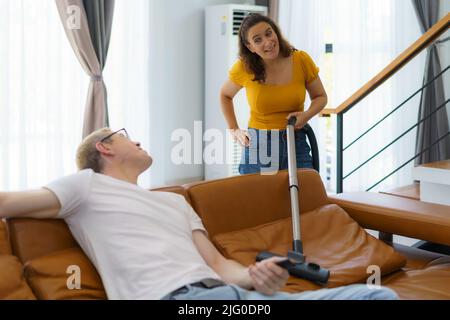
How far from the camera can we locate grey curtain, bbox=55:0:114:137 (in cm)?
441

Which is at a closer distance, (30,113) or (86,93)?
(30,113)

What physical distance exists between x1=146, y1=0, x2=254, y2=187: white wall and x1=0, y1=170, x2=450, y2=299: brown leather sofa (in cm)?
278

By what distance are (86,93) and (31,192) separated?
2.93 metres

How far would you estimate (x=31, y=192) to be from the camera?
175 centimetres

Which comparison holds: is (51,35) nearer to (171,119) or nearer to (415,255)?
(171,119)

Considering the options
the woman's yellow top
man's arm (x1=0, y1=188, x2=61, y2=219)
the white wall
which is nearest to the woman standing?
the woman's yellow top

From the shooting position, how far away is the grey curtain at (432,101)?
16.5ft

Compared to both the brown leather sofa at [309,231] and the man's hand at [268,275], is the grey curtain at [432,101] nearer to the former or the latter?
the brown leather sofa at [309,231]

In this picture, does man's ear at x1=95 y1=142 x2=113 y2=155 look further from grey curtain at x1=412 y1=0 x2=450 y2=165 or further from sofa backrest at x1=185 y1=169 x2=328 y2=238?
grey curtain at x1=412 y1=0 x2=450 y2=165

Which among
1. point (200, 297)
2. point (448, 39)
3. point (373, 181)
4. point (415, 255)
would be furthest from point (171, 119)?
point (200, 297)

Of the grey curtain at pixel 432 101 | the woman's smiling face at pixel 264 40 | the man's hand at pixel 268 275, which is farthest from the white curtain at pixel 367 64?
the man's hand at pixel 268 275

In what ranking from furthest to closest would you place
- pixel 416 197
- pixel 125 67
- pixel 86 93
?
pixel 125 67
pixel 86 93
pixel 416 197

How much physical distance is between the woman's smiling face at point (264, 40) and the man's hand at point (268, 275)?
4.80 ft

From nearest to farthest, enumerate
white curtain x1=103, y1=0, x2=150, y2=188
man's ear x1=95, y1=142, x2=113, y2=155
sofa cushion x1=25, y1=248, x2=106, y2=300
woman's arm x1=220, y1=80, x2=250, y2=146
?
sofa cushion x1=25, y1=248, x2=106, y2=300
man's ear x1=95, y1=142, x2=113, y2=155
woman's arm x1=220, y1=80, x2=250, y2=146
white curtain x1=103, y1=0, x2=150, y2=188
